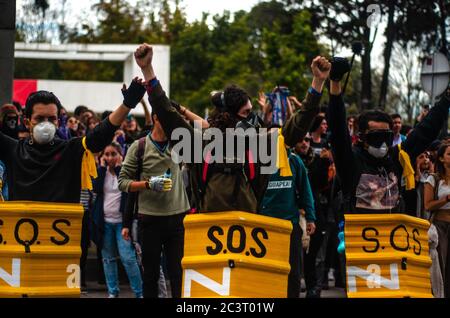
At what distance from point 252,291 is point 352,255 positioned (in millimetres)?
1022

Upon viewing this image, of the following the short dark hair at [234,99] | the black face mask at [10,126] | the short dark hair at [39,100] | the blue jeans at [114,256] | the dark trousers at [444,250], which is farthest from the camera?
the blue jeans at [114,256]

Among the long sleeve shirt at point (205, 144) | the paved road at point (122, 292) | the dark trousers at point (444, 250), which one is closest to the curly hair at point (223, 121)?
the long sleeve shirt at point (205, 144)

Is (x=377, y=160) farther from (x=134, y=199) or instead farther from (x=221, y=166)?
(x=134, y=199)

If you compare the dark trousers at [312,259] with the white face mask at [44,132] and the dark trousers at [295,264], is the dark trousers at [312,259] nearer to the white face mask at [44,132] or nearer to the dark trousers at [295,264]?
the dark trousers at [295,264]

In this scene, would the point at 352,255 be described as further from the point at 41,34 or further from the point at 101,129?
the point at 41,34

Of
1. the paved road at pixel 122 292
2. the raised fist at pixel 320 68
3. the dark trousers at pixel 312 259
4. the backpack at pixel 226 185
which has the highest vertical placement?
the raised fist at pixel 320 68

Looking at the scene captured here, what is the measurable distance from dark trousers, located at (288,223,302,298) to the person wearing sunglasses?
1892mm

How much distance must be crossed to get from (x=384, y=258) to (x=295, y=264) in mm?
2375

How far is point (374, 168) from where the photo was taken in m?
7.59

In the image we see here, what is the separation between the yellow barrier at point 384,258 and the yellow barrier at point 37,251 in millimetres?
1874

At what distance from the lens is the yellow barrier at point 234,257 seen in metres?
6.54

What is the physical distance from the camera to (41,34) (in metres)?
56.4

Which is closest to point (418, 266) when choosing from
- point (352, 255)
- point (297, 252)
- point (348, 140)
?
point (352, 255)

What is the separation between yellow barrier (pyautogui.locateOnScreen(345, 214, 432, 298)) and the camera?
7203 mm
